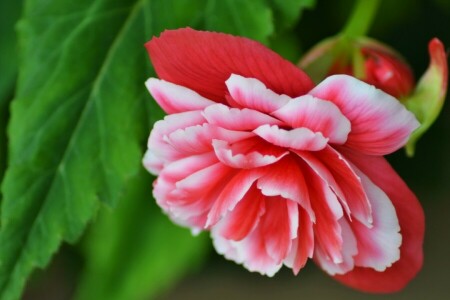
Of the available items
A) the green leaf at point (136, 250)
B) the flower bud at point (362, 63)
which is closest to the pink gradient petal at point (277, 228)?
the flower bud at point (362, 63)

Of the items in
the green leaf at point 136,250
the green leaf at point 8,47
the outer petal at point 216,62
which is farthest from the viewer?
the green leaf at point 136,250

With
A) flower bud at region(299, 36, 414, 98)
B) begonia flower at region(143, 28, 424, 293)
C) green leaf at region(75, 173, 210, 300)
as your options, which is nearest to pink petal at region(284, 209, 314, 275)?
begonia flower at region(143, 28, 424, 293)

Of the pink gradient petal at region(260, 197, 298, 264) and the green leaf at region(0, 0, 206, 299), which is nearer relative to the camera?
the pink gradient petal at region(260, 197, 298, 264)

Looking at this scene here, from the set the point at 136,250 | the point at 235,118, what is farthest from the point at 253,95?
the point at 136,250

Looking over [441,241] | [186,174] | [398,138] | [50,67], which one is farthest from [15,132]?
[441,241]

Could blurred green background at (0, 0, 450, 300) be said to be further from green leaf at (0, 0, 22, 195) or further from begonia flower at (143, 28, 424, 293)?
begonia flower at (143, 28, 424, 293)

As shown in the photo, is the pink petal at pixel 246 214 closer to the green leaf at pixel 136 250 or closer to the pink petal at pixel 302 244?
the pink petal at pixel 302 244
